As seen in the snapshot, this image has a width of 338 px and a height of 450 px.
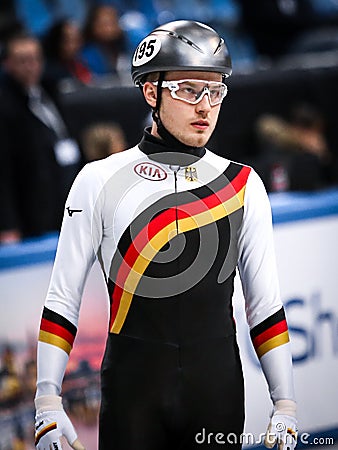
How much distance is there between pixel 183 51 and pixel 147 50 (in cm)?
12

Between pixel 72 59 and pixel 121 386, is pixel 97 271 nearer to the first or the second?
pixel 121 386

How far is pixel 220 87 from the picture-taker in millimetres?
3068

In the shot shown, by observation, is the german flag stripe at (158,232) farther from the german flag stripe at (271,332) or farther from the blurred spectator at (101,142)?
the blurred spectator at (101,142)

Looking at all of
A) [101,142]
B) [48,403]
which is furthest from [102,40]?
[48,403]

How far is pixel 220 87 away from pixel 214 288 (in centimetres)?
60

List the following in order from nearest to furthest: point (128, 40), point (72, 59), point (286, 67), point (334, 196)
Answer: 1. point (334, 196)
2. point (72, 59)
3. point (286, 67)
4. point (128, 40)

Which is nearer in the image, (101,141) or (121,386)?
(121,386)

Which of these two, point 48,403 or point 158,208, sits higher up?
point 158,208

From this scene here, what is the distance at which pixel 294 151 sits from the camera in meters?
7.11

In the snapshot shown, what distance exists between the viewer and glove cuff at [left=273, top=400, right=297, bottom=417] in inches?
121

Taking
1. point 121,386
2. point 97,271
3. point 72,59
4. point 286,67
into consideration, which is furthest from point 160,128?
point 286,67

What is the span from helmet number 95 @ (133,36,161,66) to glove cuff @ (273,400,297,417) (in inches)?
43.0

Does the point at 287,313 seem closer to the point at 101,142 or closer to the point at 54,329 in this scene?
the point at 101,142

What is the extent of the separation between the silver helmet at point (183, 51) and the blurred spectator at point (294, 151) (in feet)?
10.3
